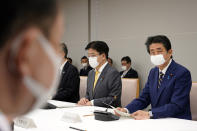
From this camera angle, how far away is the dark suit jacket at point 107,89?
2.57 metres

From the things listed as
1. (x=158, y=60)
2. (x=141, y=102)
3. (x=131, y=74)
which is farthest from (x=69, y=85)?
(x=131, y=74)

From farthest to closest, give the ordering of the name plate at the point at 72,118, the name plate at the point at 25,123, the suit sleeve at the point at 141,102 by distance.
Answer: the suit sleeve at the point at 141,102, the name plate at the point at 72,118, the name plate at the point at 25,123

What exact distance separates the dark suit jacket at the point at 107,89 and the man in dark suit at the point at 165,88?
0.31 metres

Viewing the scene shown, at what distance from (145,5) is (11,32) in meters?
5.29

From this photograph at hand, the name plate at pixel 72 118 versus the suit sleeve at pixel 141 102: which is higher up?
the name plate at pixel 72 118

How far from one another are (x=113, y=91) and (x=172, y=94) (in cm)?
69

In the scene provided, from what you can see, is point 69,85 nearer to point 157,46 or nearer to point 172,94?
point 157,46

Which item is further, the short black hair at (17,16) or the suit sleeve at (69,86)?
the suit sleeve at (69,86)

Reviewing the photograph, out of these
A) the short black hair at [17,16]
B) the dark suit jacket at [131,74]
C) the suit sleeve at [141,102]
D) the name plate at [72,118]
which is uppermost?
the short black hair at [17,16]

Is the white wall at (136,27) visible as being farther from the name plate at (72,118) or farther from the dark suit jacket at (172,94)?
the name plate at (72,118)

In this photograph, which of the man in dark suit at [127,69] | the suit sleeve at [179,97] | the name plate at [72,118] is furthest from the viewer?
the man in dark suit at [127,69]

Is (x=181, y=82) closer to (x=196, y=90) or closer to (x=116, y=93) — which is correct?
(x=196, y=90)

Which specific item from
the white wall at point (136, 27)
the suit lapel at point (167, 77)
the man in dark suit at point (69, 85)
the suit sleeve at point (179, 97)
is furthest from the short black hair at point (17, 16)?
the white wall at point (136, 27)

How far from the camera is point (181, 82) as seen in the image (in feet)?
6.92
